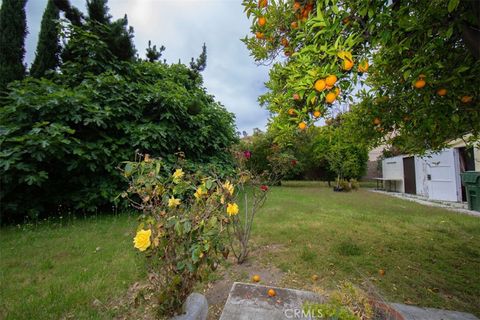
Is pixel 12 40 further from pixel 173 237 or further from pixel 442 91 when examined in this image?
pixel 442 91

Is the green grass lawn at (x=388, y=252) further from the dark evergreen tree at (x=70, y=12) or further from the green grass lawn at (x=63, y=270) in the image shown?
the dark evergreen tree at (x=70, y=12)

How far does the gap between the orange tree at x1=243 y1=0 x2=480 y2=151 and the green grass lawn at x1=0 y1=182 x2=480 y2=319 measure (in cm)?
149

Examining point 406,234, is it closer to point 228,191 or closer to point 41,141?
point 228,191

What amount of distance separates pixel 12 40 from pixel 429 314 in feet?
33.8

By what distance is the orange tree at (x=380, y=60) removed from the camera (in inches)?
58.2

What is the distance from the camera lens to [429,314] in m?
1.92

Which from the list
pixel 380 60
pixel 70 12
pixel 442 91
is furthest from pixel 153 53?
pixel 442 91

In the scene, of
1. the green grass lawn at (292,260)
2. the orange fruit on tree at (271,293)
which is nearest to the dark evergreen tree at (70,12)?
the green grass lawn at (292,260)

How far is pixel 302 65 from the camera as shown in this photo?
1.58 metres

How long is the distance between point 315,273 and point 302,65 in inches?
92.6

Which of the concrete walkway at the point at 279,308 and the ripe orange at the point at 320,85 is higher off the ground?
the ripe orange at the point at 320,85

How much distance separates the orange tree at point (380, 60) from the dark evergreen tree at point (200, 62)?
845 centimetres

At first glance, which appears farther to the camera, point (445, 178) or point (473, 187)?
point (445, 178)

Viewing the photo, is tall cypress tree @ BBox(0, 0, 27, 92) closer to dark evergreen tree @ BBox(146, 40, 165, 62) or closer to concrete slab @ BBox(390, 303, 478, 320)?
dark evergreen tree @ BBox(146, 40, 165, 62)
